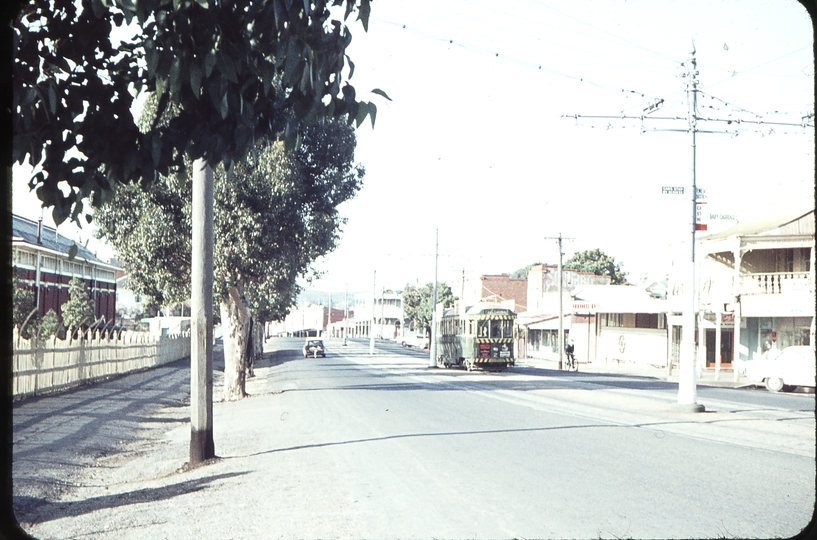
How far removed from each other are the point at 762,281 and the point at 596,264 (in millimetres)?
53920

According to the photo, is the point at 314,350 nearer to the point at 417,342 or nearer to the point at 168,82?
the point at 417,342

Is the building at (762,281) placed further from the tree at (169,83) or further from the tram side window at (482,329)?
the tree at (169,83)

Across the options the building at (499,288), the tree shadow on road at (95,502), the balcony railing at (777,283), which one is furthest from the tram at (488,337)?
the building at (499,288)

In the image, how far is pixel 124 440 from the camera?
14672 millimetres

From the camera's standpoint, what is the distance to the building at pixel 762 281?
3044 centimetres

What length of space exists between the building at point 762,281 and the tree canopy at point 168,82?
27.3 metres

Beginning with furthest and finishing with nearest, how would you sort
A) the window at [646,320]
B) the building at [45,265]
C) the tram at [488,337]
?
the window at [646,320] → the tram at [488,337] → the building at [45,265]

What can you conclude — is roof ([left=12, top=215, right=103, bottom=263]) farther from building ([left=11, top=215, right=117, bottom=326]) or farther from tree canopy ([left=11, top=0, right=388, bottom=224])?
tree canopy ([left=11, top=0, right=388, bottom=224])

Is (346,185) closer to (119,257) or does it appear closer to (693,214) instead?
(119,257)

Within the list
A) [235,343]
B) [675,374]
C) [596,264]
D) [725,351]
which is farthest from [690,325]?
[596,264]

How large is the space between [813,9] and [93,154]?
4.68 m

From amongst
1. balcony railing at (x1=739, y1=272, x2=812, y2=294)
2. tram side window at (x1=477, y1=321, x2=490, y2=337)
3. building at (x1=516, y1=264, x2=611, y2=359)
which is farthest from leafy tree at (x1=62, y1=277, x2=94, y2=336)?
balcony railing at (x1=739, y1=272, x2=812, y2=294)

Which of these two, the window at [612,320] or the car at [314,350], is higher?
the window at [612,320]

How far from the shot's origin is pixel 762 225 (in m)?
32.5
